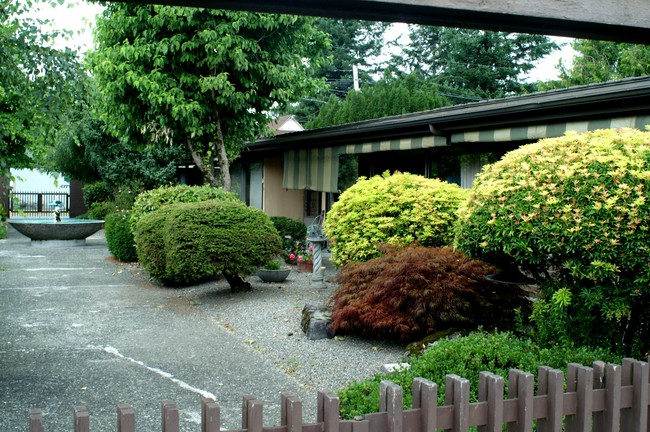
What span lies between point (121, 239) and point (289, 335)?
9389 mm

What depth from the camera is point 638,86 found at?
30.2 ft

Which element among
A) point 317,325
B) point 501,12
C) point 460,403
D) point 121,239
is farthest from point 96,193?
point 460,403

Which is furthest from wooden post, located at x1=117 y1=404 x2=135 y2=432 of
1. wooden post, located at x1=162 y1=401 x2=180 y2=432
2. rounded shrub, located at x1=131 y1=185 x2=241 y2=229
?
rounded shrub, located at x1=131 y1=185 x2=241 y2=229

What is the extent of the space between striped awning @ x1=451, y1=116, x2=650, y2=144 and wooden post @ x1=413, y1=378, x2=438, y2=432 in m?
7.88

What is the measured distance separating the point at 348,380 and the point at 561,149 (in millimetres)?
2830

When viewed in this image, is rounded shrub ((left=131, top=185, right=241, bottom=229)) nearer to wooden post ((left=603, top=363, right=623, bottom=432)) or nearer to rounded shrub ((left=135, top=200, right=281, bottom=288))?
rounded shrub ((left=135, top=200, right=281, bottom=288))

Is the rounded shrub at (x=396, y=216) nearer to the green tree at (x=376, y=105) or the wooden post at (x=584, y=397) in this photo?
the wooden post at (x=584, y=397)

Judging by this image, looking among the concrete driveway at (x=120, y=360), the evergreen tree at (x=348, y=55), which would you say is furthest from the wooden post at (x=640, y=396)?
the evergreen tree at (x=348, y=55)

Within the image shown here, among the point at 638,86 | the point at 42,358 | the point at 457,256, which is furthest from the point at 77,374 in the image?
the point at 638,86

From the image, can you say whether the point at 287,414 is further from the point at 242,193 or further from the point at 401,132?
the point at 242,193

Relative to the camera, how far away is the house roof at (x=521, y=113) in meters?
9.47

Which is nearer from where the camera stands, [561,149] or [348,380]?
[561,149]

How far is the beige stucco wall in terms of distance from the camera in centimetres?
2175

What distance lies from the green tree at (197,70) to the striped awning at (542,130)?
18.4 feet
